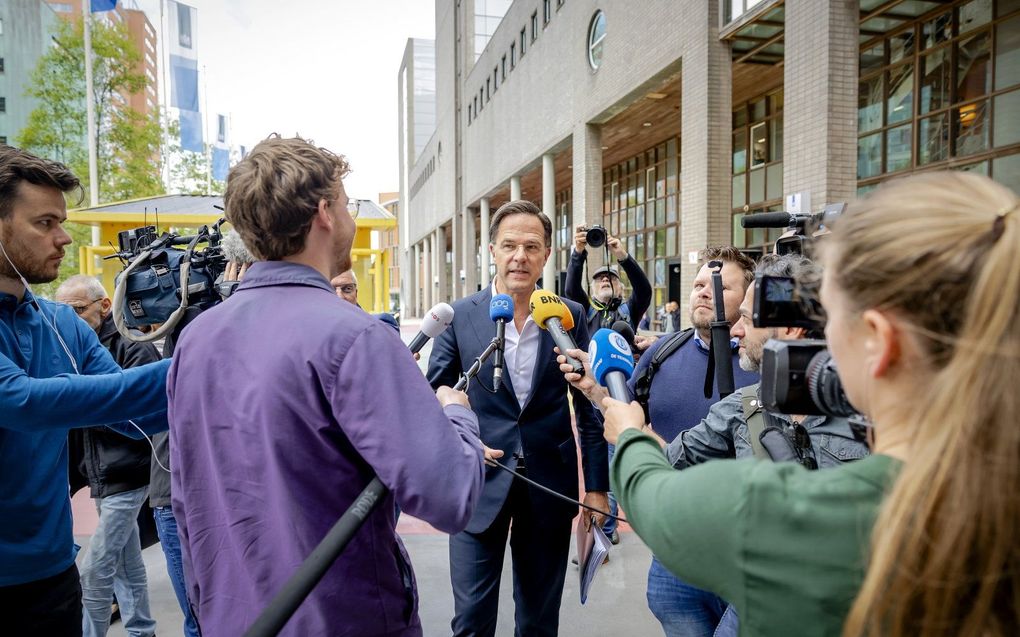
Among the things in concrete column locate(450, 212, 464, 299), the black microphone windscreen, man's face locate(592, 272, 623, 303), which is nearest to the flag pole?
man's face locate(592, 272, 623, 303)

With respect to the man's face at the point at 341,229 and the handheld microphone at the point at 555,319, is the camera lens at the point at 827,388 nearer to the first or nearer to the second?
the handheld microphone at the point at 555,319

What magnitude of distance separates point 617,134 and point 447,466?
19.5m

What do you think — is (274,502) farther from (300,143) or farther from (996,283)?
(996,283)

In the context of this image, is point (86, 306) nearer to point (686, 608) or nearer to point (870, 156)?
point (686, 608)

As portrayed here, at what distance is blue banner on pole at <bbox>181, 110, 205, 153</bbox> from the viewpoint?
1994 cm

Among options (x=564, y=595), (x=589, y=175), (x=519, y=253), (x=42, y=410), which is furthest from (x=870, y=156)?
(x=42, y=410)

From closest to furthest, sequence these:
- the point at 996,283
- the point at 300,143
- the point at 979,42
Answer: the point at 996,283
the point at 300,143
the point at 979,42

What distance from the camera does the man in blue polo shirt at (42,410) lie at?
1812 mm

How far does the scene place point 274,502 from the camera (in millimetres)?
1340

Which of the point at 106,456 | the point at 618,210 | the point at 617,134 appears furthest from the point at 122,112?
the point at 106,456

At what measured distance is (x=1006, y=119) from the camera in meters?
9.79

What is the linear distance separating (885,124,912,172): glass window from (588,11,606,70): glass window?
7147mm

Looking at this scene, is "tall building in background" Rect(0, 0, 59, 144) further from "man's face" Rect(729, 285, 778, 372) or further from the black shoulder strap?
"man's face" Rect(729, 285, 778, 372)

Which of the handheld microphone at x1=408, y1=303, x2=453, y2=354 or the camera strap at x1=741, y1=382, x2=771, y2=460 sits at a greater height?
the handheld microphone at x1=408, y1=303, x2=453, y2=354
